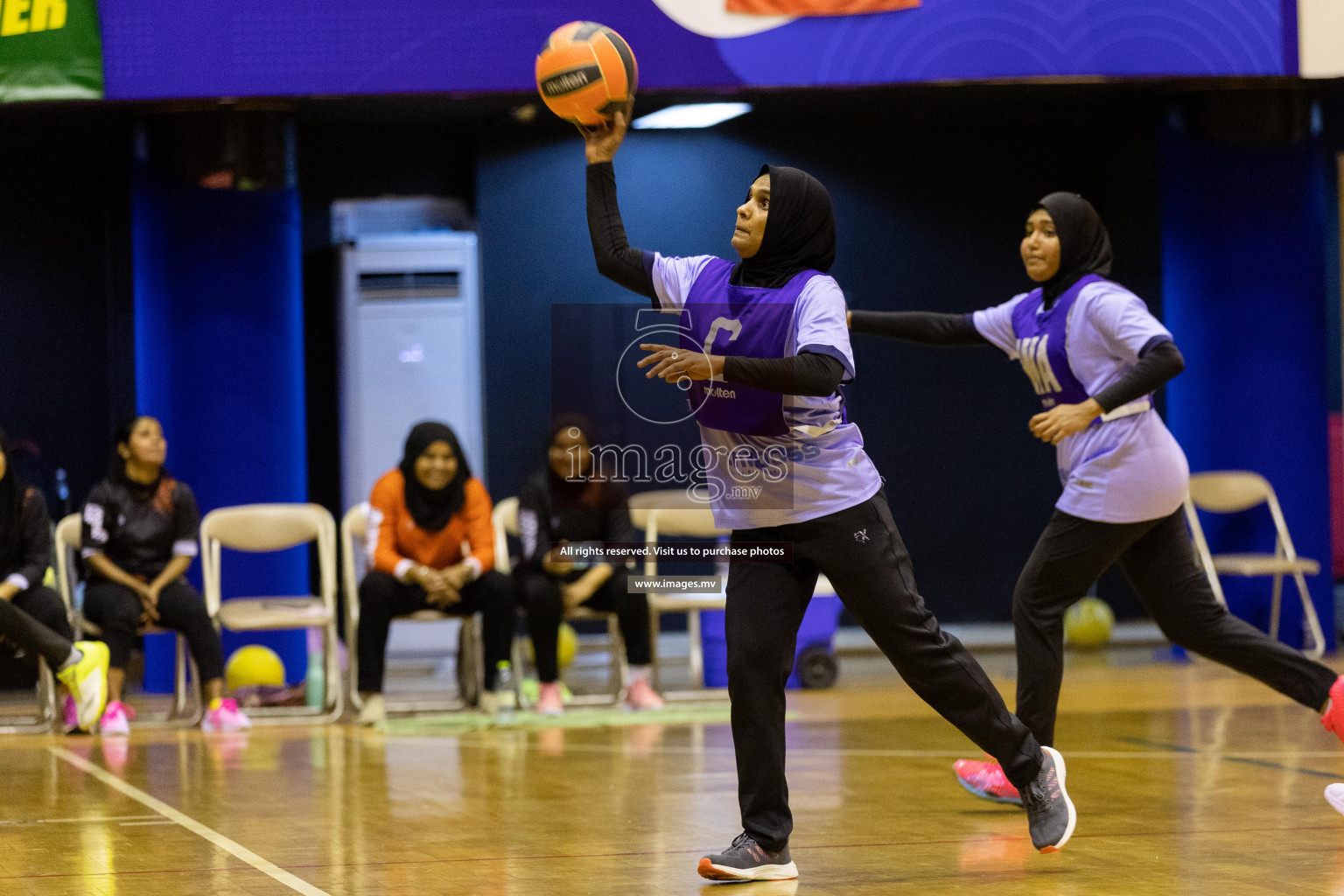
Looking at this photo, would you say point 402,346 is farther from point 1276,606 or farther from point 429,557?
point 1276,606

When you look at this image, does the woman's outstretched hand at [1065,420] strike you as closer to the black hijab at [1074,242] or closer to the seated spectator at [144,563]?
the black hijab at [1074,242]

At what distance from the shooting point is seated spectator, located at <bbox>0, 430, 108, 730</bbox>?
6117 mm

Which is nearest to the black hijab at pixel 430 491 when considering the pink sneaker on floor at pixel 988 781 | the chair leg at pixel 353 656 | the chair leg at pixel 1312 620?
the chair leg at pixel 353 656

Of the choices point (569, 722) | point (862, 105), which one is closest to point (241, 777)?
point (569, 722)

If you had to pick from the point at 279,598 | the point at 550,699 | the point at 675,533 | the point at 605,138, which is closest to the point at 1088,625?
the point at 675,533

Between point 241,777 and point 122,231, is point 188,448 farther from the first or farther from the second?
point 241,777

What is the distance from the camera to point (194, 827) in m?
3.99

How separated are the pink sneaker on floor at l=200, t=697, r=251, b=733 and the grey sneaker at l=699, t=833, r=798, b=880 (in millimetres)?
3780

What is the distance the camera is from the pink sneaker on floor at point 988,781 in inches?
158

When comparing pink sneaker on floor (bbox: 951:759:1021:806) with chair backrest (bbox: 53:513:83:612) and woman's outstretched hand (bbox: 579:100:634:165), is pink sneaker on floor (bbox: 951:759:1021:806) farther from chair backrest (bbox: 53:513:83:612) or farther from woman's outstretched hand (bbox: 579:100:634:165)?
chair backrest (bbox: 53:513:83:612)

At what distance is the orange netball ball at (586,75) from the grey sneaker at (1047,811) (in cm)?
182

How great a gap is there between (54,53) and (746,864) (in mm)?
5820

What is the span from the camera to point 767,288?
3242 mm

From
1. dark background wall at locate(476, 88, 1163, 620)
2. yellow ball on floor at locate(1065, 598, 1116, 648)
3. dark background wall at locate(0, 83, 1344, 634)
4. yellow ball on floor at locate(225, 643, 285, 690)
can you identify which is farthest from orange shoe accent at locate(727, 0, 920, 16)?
yellow ball on floor at locate(225, 643, 285, 690)
